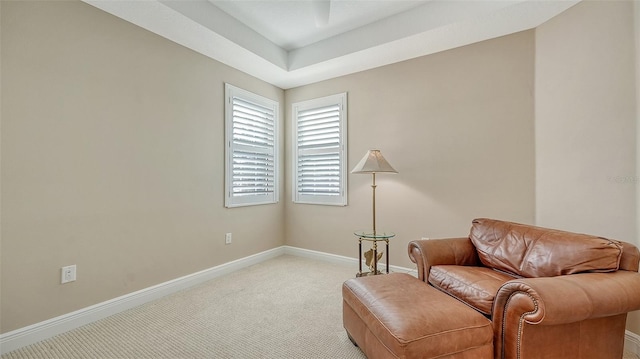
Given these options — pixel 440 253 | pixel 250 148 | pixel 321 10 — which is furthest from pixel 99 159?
pixel 440 253

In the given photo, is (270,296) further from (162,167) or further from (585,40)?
(585,40)

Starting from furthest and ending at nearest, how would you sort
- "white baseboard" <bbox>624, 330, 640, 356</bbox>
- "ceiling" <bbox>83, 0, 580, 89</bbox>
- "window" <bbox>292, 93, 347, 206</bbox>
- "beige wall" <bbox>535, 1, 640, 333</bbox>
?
"window" <bbox>292, 93, 347, 206</bbox>
"ceiling" <bbox>83, 0, 580, 89</bbox>
"beige wall" <bbox>535, 1, 640, 333</bbox>
"white baseboard" <bbox>624, 330, 640, 356</bbox>

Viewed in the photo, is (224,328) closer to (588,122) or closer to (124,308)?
(124,308)

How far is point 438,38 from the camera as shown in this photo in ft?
9.23

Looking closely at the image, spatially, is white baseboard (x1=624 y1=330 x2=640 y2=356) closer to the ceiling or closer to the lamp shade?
the lamp shade

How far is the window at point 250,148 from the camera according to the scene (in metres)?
3.47

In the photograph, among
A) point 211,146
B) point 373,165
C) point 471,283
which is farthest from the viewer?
point 211,146

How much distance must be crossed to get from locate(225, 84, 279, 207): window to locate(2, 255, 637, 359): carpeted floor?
45.2 inches

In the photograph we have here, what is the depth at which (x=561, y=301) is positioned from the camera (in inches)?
51.1

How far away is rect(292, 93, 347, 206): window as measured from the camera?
3775 millimetres

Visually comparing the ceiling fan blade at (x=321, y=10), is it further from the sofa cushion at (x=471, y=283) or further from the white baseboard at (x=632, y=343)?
the white baseboard at (x=632, y=343)

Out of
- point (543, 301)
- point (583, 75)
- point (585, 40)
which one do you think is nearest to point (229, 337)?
point (543, 301)

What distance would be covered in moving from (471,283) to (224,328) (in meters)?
1.77

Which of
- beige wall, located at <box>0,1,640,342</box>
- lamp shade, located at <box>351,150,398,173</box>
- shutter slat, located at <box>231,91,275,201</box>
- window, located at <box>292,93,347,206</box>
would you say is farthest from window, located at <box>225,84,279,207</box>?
lamp shade, located at <box>351,150,398,173</box>
